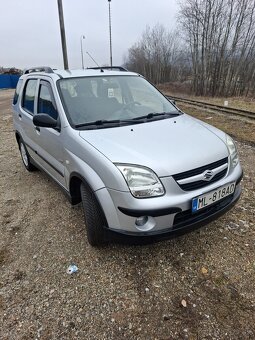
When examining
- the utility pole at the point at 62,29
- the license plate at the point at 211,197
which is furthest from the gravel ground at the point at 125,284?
the utility pole at the point at 62,29

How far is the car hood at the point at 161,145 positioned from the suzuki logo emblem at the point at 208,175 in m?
0.09

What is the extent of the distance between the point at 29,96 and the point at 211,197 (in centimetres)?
316

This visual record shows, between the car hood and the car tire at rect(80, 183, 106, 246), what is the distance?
0.45m

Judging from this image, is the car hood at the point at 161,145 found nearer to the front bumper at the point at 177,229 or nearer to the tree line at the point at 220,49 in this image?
the front bumper at the point at 177,229

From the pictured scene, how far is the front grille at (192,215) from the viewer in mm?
2281

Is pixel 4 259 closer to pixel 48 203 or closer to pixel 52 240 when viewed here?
pixel 52 240

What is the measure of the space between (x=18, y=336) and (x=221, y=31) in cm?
2722

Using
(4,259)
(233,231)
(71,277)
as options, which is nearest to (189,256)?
(233,231)

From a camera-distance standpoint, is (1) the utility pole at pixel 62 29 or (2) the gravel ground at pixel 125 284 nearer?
(2) the gravel ground at pixel 125 284

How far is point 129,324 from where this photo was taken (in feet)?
6.63

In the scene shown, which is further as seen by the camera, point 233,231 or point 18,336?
point 233,231

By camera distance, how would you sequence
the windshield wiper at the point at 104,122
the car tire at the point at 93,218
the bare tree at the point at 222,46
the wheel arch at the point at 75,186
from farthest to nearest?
the bare tree at the point at 222,46
the windshield wiper at the point at 104,122
the wheel arch at the point at 75,186
the car tire at the point at 93,218

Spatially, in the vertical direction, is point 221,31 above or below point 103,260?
above

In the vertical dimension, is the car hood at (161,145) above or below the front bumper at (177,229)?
above
